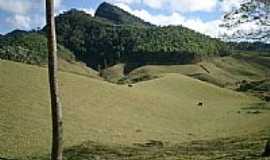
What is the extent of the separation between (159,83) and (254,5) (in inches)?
2153

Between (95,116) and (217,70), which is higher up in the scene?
(217,70)

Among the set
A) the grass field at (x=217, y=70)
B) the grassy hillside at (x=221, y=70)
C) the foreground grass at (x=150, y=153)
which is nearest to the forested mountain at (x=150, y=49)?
the grassy hillside at (x=221, y=70)

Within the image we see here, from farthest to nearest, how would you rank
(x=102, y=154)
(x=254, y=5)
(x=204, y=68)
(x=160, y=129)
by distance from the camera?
(x=204, y=68)
(x=160, y=129)
(x=102, y=154)
(x=254, y=5)

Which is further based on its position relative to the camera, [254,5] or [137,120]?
[137,120]

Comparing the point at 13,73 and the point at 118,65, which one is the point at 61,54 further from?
the point at 13,73

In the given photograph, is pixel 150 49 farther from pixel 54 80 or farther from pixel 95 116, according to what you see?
pixel 54 80

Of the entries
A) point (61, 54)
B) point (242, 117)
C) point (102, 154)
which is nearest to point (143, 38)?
point (61, 54)

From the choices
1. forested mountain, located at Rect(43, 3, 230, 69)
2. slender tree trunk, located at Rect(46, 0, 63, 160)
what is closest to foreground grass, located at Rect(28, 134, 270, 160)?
slender tree trunk, located at Rect(46, 0, 63, 160)

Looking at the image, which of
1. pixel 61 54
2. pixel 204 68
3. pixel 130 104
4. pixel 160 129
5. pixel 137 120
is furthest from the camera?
pixel 61 54

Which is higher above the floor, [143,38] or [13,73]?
[143,38]

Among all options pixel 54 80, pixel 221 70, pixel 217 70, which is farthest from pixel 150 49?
pixel 54 80

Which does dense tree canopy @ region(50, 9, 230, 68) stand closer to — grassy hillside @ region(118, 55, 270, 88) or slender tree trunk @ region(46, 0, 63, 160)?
grassy hillside @ region(118, 55, 270, 88)

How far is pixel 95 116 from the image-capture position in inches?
1293

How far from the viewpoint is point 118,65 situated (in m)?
172
